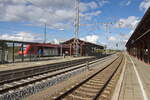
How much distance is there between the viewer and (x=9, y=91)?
921cm

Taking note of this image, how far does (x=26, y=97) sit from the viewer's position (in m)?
8.46

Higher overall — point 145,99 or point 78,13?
point 78,13

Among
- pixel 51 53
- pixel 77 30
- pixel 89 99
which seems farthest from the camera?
pixel 51 53

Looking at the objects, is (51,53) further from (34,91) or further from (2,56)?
(34,91)

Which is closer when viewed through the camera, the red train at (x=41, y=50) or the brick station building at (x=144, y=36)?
the brick station building at (x=144, y=36)

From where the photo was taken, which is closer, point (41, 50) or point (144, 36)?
point (144, 36)

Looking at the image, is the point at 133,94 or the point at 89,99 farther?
the point at 133,94

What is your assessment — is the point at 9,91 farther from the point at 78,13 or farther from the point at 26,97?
the point at 78,13

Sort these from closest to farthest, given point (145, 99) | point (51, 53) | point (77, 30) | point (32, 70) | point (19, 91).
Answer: point (145, 99) < point (19, 91) < point (32, 70) < point (77, 30) < point (51, 53)

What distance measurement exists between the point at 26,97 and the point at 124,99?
4.71 meters

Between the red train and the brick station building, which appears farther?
the red train

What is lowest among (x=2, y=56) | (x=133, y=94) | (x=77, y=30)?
(x=133, y=94)

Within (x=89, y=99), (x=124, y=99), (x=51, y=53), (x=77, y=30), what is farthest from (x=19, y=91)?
(x=51, y=53)

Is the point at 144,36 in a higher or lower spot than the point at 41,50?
higher
